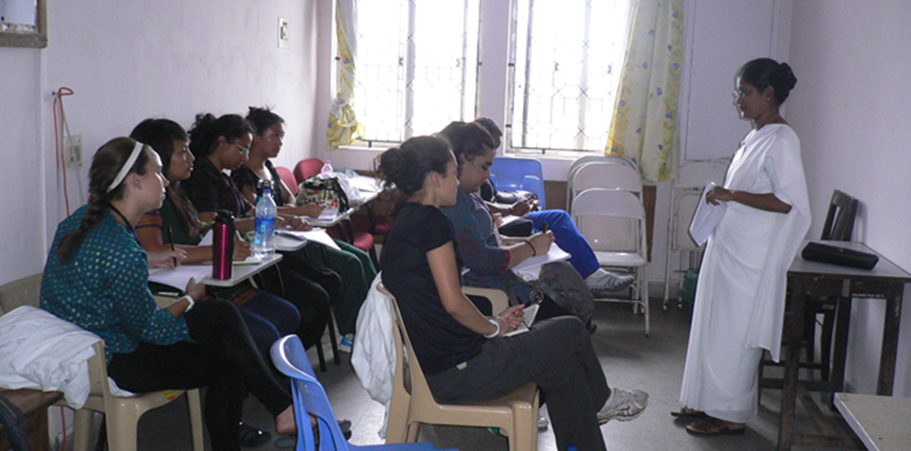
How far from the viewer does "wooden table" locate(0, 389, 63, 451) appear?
2.00 m

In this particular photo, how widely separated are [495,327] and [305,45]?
382 centimetres

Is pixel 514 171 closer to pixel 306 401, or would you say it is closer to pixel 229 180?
pixel 229 180

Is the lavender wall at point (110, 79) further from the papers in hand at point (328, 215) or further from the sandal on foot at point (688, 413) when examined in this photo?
the sandal on foot at point (688, 413)

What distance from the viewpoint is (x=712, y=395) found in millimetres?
3223

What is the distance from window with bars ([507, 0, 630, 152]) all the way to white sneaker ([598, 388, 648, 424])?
3.19 m

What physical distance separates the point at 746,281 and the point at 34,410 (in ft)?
8.33

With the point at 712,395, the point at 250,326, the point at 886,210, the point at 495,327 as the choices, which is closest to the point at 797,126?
the point at 886,210

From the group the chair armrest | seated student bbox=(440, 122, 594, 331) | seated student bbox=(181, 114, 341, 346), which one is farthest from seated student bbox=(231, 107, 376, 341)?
the chair armrest

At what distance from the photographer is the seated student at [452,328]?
2297 millimetres

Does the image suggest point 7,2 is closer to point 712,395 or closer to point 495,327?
point 495,327

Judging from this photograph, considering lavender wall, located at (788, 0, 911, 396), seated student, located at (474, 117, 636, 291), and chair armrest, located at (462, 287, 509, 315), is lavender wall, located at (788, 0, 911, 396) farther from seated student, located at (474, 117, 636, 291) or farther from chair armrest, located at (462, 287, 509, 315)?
chair armrest, located at (462, 287, 509, 315)

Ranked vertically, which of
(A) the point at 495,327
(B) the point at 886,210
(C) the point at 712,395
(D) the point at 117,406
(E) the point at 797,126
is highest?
(E) the point at 797,126

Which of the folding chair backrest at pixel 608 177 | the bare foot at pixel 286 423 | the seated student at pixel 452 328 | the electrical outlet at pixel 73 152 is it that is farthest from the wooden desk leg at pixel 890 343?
the electrical outlet at pixel 73 152

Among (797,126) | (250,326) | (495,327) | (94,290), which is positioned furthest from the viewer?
(797,126)
